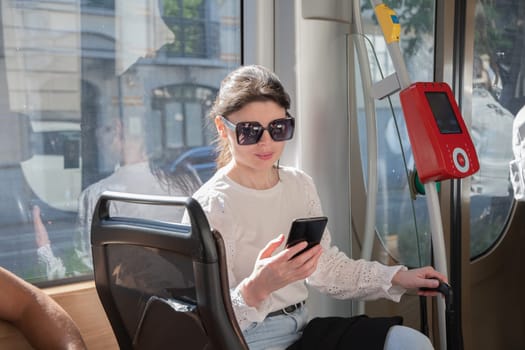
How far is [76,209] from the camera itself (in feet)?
6.77

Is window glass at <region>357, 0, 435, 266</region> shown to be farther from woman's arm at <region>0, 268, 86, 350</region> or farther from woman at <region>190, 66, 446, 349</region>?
woman's arm at <region>0, 268, 86, 350</region>

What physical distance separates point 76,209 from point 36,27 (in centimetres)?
55

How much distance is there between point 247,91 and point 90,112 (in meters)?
0.56

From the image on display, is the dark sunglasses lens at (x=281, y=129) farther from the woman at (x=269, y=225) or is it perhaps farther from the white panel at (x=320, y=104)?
the white panel at (x=320, y=104)

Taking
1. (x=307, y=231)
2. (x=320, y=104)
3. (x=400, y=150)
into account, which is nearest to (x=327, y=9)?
(x=320, y=104)

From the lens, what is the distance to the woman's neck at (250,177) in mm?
→ 1856

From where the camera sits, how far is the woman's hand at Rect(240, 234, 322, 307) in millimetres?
1453

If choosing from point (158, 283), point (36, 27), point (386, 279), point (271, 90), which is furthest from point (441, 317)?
point (36, 27)

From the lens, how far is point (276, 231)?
6.08 ft

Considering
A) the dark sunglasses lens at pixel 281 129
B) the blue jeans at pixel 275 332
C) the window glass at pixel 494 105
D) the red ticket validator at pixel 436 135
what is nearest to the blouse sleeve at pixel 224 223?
the blue jeans at pixel 275 332

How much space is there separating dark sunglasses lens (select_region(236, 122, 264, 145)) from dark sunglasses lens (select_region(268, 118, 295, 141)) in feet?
0.14

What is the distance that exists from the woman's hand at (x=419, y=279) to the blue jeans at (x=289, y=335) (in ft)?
0.47

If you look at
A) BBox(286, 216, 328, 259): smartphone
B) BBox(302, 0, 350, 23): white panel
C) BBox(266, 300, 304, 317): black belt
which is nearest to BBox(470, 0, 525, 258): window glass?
BBox(302, 0, 350, 23): white panel

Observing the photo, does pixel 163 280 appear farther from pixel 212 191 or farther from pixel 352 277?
pixel 352 277
